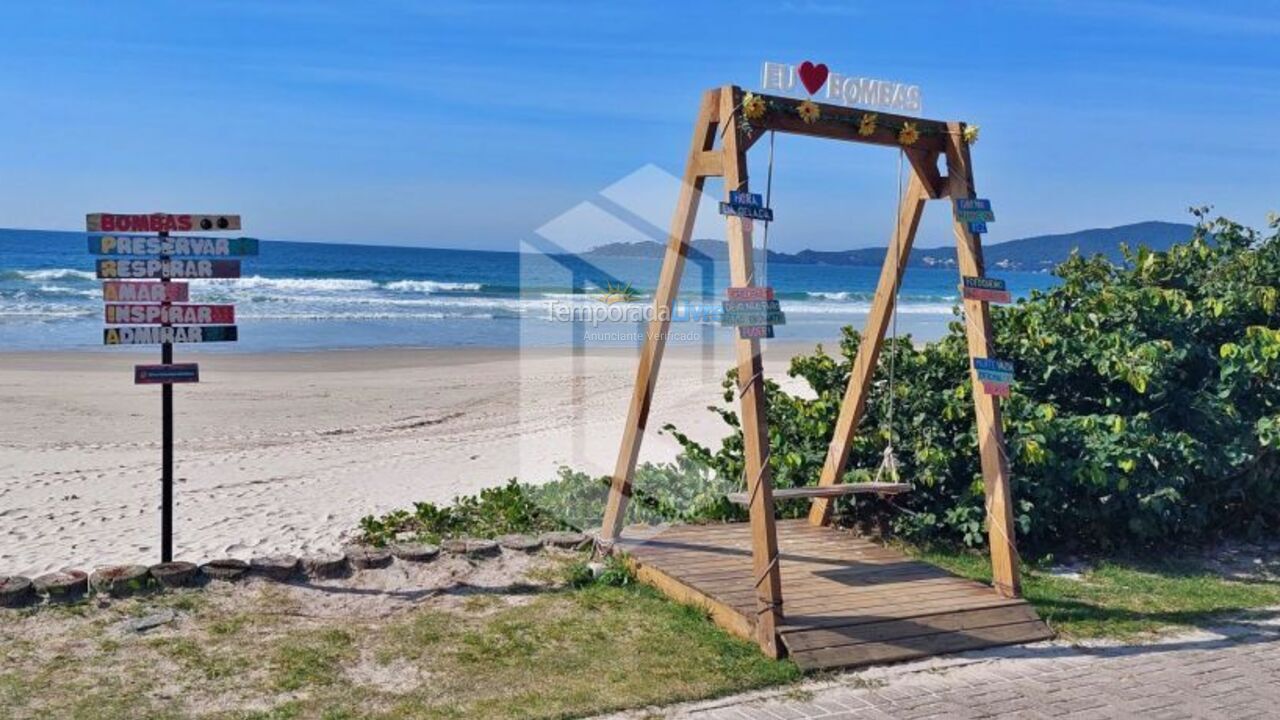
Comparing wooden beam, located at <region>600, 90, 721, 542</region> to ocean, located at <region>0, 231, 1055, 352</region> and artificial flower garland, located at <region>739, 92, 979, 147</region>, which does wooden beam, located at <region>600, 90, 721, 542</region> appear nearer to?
artificial flower garland, located at <region>739, 92, 979, 147</region>

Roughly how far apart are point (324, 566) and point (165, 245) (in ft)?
6.92

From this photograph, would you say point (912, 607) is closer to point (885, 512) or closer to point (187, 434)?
point (885, 512)

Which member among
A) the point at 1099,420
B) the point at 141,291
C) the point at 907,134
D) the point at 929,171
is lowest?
the point at 1099,420

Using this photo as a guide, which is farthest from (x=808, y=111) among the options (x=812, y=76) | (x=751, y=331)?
(x=751, y=331)

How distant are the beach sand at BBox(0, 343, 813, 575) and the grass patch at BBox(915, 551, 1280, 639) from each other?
4.45m


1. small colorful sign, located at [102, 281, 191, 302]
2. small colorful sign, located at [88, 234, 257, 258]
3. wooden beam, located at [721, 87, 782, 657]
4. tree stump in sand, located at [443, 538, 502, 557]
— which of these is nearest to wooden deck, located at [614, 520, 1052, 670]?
wooden beam, located at [721, 87, 782, 657]

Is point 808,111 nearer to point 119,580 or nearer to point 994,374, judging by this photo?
point 994,374

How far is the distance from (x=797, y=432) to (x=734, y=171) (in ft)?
11.0

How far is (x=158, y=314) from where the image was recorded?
6.46m

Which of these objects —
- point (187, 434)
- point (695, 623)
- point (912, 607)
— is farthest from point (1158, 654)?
point (187, 434)

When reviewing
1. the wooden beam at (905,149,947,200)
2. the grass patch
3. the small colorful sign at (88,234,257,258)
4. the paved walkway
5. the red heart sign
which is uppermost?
the red heart sign

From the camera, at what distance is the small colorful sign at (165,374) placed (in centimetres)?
644

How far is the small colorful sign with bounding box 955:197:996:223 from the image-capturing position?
638 centimetres

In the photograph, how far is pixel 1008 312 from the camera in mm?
9023
